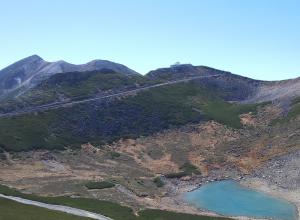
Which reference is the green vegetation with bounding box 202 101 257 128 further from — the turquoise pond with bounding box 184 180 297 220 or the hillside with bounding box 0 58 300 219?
the turquoise pond with bounding box 184 180 297 220

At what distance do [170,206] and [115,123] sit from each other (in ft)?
243

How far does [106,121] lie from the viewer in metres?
168

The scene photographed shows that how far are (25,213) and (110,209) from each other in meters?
17.0

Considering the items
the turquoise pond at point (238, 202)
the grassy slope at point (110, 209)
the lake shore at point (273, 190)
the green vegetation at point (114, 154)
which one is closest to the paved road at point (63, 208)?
the grassy slope at point (110, 209)

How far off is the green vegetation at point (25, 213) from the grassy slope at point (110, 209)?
7.38 m

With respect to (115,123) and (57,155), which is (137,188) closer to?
(57,155)

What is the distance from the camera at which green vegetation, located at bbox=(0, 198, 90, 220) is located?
6962 cm

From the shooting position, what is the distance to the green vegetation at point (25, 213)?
6962cm

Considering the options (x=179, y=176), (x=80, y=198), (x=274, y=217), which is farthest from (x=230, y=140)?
(x=80, y=198)

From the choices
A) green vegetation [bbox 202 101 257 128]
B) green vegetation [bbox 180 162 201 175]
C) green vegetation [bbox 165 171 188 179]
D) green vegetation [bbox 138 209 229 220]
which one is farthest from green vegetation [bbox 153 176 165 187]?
green vegetation [bbox 202 101 257 128]

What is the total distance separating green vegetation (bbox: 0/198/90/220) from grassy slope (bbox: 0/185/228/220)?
738 cm

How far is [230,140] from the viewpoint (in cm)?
15750

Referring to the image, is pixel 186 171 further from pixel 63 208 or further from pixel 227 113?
pixel 227 113

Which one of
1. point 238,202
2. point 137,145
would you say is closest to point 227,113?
point 137,145
